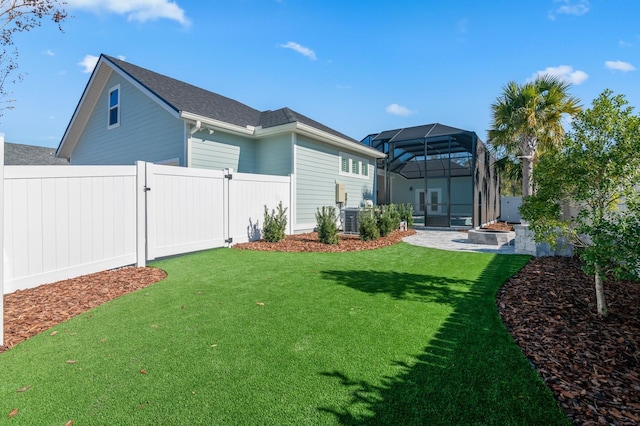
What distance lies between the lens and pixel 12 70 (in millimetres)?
8352

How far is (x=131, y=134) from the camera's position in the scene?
1147 centimetres

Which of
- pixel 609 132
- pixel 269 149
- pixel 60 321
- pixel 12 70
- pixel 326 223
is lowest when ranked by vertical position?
pixel 60 321

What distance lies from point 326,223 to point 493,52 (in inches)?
319

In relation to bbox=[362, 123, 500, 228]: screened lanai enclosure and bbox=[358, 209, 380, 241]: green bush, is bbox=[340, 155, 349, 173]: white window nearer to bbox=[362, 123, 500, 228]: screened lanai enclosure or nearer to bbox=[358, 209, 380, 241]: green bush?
bbox=[362, 123, 500, 228]: screened lanai enclosure

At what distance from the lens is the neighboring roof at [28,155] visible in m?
16.0

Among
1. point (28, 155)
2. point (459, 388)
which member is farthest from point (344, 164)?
point (28, 155)

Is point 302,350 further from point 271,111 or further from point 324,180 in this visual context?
point 271,111

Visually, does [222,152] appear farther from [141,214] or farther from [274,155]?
[141,214]

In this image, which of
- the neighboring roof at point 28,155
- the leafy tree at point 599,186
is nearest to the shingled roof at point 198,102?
the leafy tree at point 599,186

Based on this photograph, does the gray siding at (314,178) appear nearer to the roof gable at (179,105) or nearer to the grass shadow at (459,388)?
the roof gable at (179,105)

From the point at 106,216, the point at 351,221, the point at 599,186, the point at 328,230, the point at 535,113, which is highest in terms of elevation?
the point at 535,113

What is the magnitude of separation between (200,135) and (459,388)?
9767mm

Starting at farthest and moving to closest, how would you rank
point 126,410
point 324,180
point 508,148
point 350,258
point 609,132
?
point 508,148 → point 324,180 → point 350,258 → point 609,132 → point 126,410

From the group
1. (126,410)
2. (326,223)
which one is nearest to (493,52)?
(326,223)
